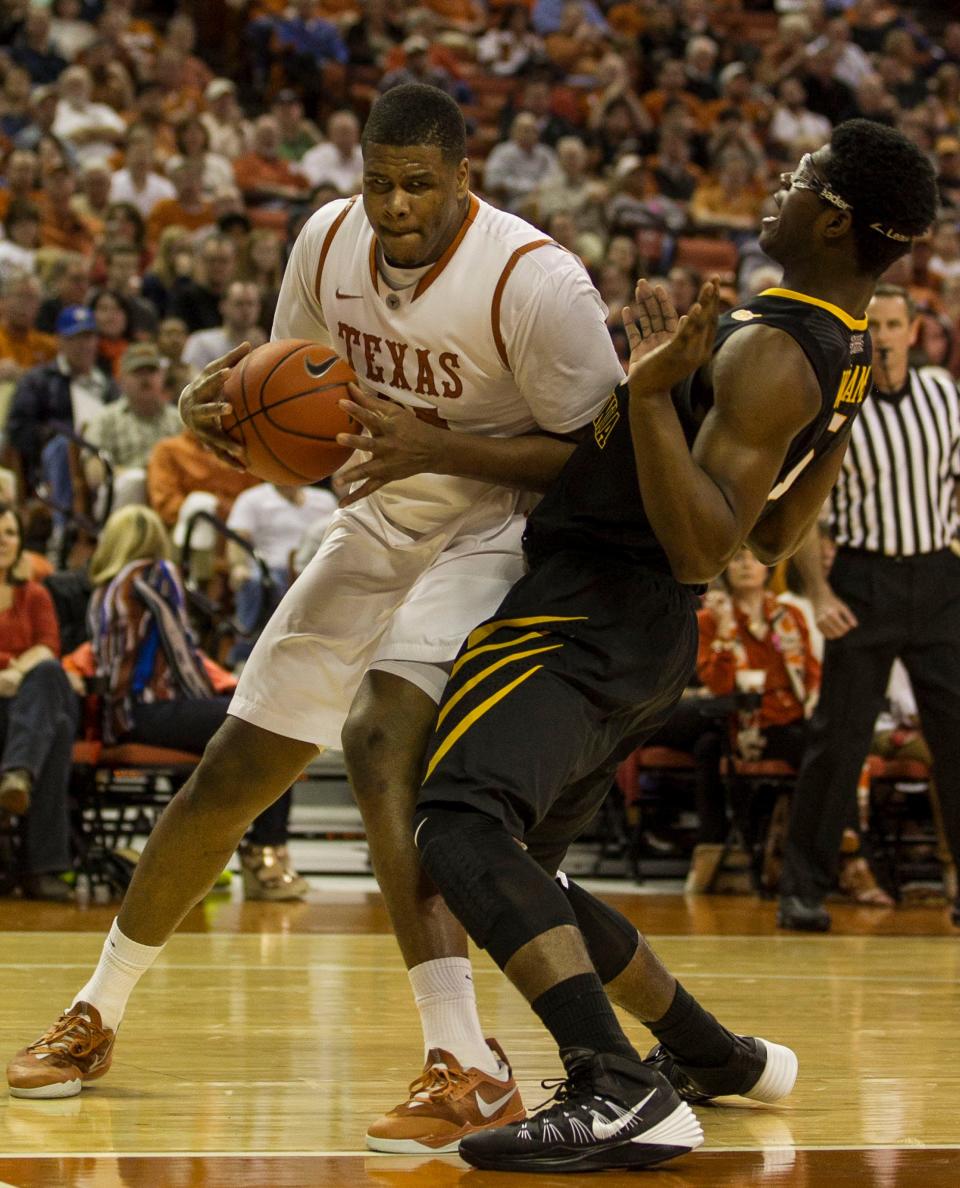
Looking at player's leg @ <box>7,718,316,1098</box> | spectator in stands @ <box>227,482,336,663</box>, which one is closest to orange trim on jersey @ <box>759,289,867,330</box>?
player's leg @ <box>7,718,316,1098</box>

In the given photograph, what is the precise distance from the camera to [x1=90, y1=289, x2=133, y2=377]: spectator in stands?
1038 cm

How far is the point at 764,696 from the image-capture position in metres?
7.65

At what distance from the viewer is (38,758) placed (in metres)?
6.59

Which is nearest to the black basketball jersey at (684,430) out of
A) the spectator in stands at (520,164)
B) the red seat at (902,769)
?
the red seat at (902,769)

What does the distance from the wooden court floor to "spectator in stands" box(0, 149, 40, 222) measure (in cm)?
615

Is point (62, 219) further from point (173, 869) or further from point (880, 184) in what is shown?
point (880, 184)

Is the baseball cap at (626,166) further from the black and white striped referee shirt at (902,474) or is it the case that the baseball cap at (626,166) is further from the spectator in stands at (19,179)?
the black and white striped referee shirt at (902,474)

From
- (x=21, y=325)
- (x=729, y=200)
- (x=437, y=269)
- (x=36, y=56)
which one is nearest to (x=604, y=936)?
(x=437, y=269)

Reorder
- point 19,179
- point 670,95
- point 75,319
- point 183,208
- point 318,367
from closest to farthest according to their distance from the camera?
point 318,367, point 75,319, point 19,179, point 183,208, point 670,95

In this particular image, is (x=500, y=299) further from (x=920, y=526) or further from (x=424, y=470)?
(x=920, y=526)

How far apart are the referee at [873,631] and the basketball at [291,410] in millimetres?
3402

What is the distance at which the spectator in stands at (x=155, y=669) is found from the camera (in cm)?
696

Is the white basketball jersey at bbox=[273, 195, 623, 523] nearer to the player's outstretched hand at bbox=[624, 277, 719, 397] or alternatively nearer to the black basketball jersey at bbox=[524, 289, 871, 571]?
the black basketball jersey at bbox=[524, 289, 871, 571]

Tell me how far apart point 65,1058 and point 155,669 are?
3.87 m
